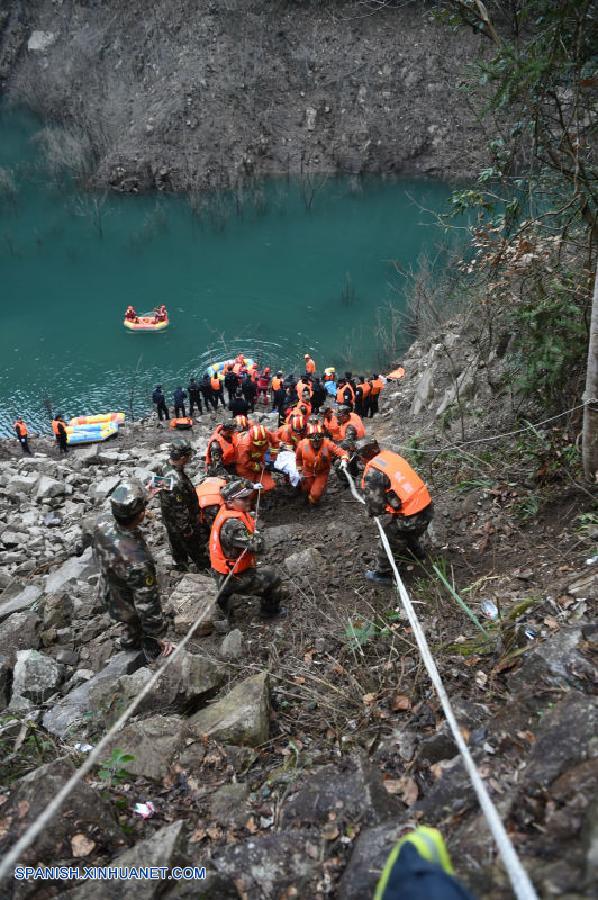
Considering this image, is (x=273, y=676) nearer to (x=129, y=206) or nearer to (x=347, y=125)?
(x=129, y=206)

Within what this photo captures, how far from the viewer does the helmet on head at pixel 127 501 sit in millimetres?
4996

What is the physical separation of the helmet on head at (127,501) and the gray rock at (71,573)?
259cm

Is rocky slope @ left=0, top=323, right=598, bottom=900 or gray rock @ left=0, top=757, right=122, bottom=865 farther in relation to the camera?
gray rock @ left=0, top=757, right=122, bottom=865

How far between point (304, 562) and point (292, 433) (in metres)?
2.43

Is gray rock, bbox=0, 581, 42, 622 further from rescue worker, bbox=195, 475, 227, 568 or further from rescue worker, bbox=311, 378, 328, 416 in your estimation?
rescue worker, bbox=311, 378, 328, 416

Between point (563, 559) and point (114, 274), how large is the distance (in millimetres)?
31300

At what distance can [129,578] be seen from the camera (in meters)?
5.15

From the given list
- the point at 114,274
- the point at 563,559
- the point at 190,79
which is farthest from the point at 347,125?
the point at 563,559

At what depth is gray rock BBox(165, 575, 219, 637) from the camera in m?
5.72

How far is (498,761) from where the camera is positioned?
296 cm

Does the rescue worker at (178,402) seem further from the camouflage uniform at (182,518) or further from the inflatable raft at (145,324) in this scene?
the camouflage uniform at (182,518)

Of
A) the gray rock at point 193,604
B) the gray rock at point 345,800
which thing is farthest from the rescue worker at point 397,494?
the gray rock at point 345,800

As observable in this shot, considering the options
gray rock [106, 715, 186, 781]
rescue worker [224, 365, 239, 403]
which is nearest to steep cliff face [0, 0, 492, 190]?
rescue worker [224, 365, 239, 403]

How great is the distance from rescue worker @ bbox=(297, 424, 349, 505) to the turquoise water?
13.2m
